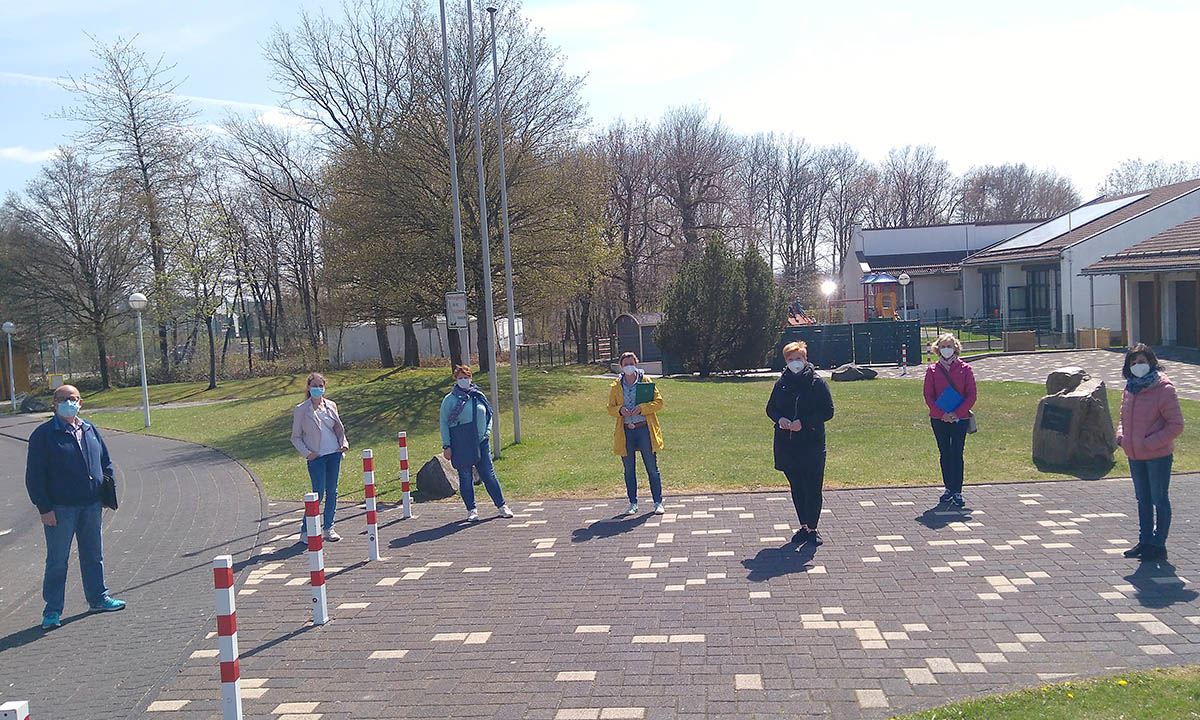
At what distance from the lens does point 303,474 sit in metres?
15.3

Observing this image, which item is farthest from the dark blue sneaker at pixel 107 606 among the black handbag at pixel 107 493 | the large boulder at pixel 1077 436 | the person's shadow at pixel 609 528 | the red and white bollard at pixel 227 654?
the large boulder at pixel 1077 436

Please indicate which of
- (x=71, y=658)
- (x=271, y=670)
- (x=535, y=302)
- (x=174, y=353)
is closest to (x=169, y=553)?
(x=71, y=658)

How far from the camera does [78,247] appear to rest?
4534 cm

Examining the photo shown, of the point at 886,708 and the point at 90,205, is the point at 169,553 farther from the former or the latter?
the point at 90,205

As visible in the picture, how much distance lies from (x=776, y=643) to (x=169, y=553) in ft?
23.6

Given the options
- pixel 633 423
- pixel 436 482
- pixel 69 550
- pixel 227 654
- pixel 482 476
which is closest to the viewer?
pixel 227 654

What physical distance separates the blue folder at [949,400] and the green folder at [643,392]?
318cm

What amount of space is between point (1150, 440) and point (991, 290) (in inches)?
1827

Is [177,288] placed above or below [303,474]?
above

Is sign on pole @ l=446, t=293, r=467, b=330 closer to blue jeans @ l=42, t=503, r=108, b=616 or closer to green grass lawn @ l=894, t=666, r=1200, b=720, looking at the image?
blue jeans @ l=42, t=503, r=108, b=616

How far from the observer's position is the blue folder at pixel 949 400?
32.3 feet

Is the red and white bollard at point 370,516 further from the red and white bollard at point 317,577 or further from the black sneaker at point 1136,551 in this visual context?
the black sneaker at point 1136,551

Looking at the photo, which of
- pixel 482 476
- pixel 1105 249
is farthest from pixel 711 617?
pixel 1105 249

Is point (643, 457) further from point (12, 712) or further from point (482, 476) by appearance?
point (12, 712)
